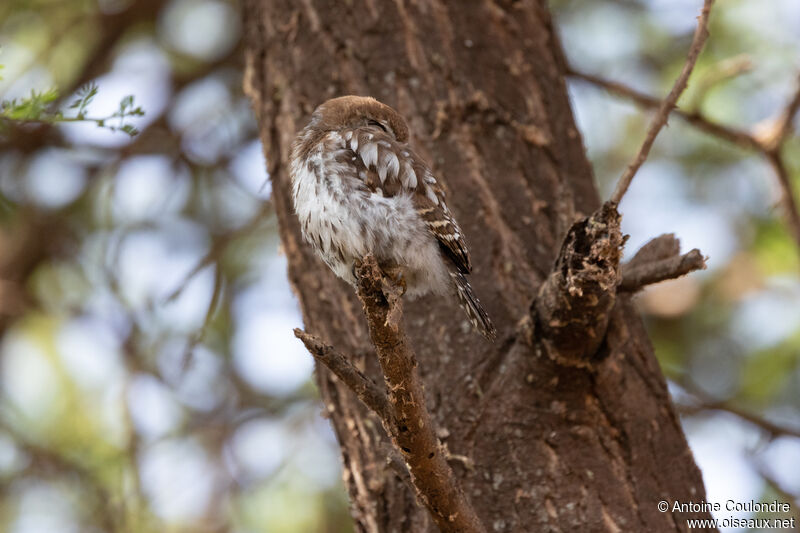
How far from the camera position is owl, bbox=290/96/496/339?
10.6 feet

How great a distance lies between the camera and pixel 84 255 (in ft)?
19.8

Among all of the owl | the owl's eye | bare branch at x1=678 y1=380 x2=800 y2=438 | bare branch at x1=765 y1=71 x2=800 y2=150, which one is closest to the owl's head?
the owl's eye

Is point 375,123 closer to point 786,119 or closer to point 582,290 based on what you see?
point 582,290

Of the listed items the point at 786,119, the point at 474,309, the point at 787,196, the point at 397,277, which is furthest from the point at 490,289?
the point at 786,119

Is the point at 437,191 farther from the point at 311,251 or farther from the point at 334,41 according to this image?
the point at 334,41

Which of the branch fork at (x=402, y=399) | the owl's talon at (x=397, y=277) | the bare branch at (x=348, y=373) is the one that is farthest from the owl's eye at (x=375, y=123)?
the bare branch at (x=348, y=373)

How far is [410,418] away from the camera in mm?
2484

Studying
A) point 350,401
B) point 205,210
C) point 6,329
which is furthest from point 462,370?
point 6,329

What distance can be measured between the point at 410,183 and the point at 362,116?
0.48 m

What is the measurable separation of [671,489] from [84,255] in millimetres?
4322

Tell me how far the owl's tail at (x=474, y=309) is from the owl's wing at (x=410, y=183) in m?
0.09

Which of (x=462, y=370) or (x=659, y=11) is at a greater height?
(x=659, y=11)

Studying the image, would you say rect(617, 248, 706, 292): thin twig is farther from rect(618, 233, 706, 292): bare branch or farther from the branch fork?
the branch fork

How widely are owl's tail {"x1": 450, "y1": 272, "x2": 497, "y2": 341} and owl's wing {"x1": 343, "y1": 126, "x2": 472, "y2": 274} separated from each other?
0.09 metres
